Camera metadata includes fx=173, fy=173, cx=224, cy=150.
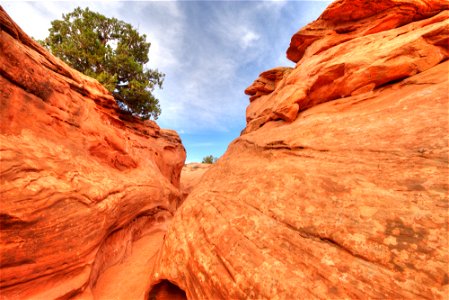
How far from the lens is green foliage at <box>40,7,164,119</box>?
13.3 metres

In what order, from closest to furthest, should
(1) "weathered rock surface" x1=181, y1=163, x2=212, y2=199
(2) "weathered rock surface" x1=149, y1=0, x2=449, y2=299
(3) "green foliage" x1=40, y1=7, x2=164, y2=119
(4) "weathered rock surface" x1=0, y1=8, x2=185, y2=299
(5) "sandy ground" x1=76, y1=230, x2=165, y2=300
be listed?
(2) "weathered rock surface" x1=149, y1=0, x2=449, y2=299 → (4) "weathered rock surface" x1=0, y1=8, x2=185, y2=299 → (5) "sandy ground" x1=76, y1=230, x2=165, y2=300 → (3) "green foliage" x1=40, y1=7, x2=164, y2=119 → (1) "weathered rock surface" x1=181, y1=163, x2=212, y2=199

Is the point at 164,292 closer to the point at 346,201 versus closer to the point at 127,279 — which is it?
the point at 127,279

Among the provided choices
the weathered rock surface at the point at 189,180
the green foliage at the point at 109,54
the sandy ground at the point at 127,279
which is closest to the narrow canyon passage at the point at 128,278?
the sandy ground at the point at 127,279

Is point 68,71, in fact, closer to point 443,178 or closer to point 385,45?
point 443,178

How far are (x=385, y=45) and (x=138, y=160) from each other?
44.8ft

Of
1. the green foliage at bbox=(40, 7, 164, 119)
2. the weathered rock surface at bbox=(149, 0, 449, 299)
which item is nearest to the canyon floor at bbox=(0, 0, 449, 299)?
the weathered rock surface at bbox=(149, 0, 449, 299)

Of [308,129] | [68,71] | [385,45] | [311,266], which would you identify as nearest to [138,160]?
[68,71]

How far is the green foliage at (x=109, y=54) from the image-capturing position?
13344 millimetres

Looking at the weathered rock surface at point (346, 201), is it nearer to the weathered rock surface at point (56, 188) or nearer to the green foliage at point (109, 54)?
the weathered rock surface at point (56, 188)

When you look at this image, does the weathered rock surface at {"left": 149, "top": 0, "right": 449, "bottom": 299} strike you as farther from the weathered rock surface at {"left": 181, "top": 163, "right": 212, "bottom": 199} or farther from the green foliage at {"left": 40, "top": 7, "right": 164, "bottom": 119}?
the green foliage at {"left": 40, "top": 7, "right": 164, "bottom": 119}

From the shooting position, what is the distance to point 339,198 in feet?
12.1

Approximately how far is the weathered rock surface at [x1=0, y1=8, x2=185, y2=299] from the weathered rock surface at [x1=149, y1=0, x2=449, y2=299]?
254cm

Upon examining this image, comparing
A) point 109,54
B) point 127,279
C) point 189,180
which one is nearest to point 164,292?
point 127,279

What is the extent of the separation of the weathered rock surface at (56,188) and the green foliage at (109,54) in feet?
19.6
